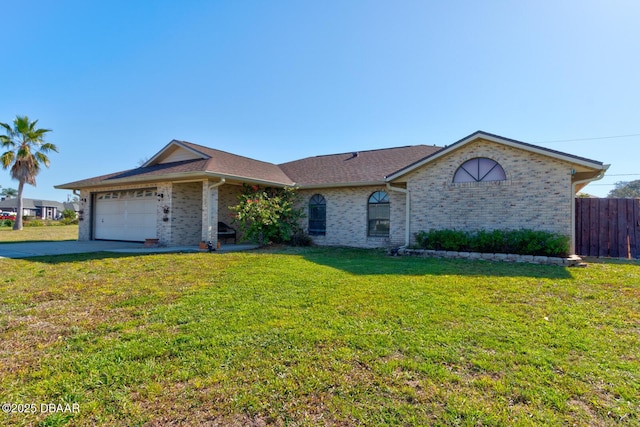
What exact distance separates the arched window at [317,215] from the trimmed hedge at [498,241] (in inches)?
187

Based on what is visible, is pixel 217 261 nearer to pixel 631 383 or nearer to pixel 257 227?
pixel 257 227

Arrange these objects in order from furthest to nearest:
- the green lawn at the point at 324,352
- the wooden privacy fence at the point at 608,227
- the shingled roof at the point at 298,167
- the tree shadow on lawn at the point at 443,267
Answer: the shingled roof at the point at 298,167
the wooden privacy fence at the point at 608,227
the tree shadow on lawn at the point at 443,267
the green lawn at the point at 324,352

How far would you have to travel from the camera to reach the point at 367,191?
1372 cm

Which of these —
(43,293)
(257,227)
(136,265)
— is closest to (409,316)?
(43,293)

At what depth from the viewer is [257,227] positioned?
42.2 feet

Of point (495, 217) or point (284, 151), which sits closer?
point (495, 217)

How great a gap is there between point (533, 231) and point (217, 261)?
9.68 meters

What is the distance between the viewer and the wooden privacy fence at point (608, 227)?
10.6 metres

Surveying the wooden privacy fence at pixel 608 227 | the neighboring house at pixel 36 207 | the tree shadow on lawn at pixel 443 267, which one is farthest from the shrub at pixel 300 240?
the neighboring house at pixel 36 207

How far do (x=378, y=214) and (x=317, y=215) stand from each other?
2991 mm

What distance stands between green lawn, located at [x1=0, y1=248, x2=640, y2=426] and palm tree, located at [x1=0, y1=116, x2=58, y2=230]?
94.6ft

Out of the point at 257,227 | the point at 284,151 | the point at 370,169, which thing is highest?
the point at 284,151

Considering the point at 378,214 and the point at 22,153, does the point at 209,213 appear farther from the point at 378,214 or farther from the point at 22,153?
the point at 22,153

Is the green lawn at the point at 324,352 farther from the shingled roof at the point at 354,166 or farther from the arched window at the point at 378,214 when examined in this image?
the shingled roof at the point at 354,166
